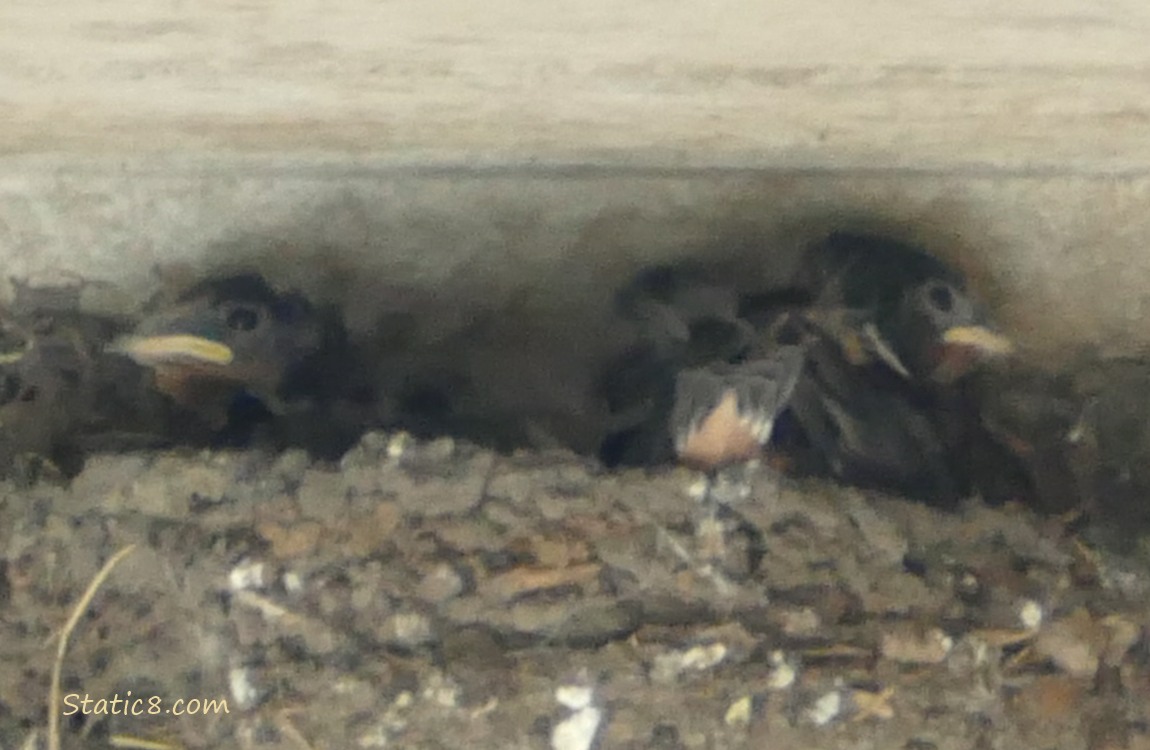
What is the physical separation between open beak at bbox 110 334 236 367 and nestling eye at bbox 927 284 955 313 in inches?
37.4

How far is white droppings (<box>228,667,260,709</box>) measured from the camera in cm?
153

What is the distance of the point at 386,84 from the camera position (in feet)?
4.89

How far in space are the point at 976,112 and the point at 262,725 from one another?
3.60 feet

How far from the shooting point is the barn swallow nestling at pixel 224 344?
1.77m

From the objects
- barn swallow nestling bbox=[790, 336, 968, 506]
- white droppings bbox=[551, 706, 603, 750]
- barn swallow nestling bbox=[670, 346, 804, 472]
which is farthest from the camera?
barn swallow nestling bbox=[790, 336, 968, 506]

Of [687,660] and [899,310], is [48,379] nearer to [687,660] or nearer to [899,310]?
[687,660]

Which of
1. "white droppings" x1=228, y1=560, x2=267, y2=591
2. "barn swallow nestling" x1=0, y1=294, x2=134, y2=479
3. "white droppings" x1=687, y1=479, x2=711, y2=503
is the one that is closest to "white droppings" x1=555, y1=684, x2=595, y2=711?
"white droppings" x1=687, y1=479, x2=711, y2=503

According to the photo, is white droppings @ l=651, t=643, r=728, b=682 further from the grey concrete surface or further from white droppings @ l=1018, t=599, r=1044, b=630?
the grey concrete surface

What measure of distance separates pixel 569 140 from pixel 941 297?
0.54 m

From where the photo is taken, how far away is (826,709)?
4.94 ft

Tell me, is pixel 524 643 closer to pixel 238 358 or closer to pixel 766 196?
pixel 238 358

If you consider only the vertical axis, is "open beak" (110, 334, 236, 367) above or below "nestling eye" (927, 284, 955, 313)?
above

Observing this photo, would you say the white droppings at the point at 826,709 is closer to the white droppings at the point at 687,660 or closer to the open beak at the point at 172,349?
the white droppings at the point at 687,660

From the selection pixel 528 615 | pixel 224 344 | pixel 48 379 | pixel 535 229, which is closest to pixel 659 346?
pixel 535 229
